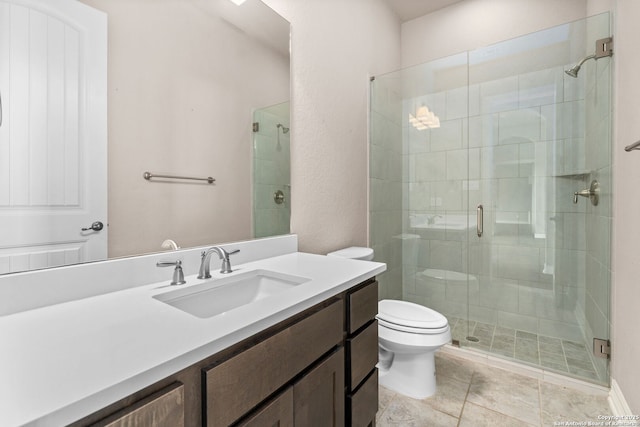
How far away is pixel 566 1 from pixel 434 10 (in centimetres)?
97

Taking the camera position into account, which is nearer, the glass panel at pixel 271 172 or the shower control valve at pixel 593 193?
the glass panel at pixel 271 172


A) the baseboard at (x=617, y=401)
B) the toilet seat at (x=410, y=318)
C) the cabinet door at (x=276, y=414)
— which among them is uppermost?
the cabinet door at (x=276, y=414)

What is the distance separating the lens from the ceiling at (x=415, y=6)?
2.63 metres

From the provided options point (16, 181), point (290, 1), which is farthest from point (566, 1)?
point (16, 181)

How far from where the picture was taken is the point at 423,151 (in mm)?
2531

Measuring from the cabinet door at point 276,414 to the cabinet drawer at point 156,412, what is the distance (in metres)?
0.18

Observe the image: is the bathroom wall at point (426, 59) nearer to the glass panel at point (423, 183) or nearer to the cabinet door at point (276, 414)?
the glass panel at point (423, 183)

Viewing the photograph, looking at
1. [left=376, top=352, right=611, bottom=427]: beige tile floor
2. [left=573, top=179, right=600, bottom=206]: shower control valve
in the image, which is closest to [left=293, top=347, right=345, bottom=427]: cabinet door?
[left=376, top=352, right=611, bottom=427]: beige tile floor

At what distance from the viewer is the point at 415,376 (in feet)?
5.49

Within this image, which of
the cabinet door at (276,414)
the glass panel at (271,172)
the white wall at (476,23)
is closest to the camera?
the cabinet door at (276,414)

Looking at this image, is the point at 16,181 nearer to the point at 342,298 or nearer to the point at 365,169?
the point at 342,298

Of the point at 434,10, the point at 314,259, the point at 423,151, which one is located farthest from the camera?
the point at 434,10

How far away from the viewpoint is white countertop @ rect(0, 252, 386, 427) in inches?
17.1

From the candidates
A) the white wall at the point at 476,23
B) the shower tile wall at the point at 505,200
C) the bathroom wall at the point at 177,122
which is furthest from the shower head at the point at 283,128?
the white wall at the point at 476,23
